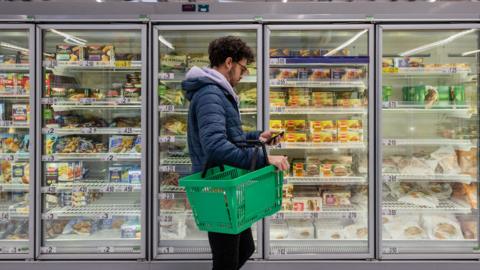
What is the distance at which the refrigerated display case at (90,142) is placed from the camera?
3.08 metres

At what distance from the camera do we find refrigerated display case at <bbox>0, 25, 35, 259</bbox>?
3.11 meters

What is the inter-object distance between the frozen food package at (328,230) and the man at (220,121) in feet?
4.87

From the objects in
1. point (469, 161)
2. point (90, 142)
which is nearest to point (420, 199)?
point (469, 161)

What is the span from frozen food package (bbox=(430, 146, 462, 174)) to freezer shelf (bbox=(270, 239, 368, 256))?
3.14 ft

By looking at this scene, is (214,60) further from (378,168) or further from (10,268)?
(10,268)

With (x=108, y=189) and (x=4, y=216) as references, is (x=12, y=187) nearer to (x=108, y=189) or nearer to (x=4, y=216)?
(x=4, y=216)

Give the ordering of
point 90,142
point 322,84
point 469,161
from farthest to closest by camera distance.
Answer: point 90,142, point 469,161, point 322,84

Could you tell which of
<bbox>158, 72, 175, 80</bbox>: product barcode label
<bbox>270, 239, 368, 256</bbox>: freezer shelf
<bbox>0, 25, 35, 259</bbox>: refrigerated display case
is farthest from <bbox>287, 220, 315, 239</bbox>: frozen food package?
<bbox>0, 25, 35, 259</bbox>: refrigerated display case

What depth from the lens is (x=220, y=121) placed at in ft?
5.84

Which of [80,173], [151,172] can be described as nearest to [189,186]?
[151,172]

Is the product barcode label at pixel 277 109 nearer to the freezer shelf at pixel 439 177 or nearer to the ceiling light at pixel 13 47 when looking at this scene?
the freezer shelf at pixel 439 177

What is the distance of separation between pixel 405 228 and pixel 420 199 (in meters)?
0.29

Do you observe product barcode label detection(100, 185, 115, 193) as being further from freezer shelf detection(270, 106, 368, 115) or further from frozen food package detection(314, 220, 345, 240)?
frozen food package detection(314, 220, 345, 240)

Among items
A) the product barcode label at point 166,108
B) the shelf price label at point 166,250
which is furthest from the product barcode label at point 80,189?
the product barcode label at point 166,108
